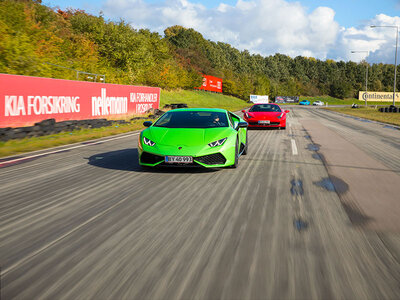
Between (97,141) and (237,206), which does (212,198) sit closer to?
(237,206)

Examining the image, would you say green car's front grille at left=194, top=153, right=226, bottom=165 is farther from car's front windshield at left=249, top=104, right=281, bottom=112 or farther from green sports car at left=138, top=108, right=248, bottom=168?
car's front windshield at left=249, top=104, right=281, bottom=112

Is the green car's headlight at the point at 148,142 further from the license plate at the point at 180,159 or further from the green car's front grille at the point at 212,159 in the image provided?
the green car's front grille at the point at 212,159

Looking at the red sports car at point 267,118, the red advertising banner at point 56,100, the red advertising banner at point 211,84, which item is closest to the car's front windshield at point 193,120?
the red advertising banner at point 56,100

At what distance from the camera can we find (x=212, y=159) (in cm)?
675

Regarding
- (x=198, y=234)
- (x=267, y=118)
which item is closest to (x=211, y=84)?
(x=267, y=118)

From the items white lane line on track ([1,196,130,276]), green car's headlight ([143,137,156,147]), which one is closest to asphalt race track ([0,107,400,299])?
white lane line on track ([1,196,130,276])

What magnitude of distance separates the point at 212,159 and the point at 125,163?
224 cm

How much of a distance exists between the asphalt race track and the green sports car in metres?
0.30

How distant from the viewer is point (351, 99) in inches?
6462

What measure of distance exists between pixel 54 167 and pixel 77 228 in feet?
13.6

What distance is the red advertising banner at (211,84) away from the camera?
8088cm

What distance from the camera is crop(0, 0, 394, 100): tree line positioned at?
2134cm

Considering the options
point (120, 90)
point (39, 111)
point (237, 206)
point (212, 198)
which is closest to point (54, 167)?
point (212, 198)

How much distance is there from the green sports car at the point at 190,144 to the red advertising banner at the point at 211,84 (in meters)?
71.7
